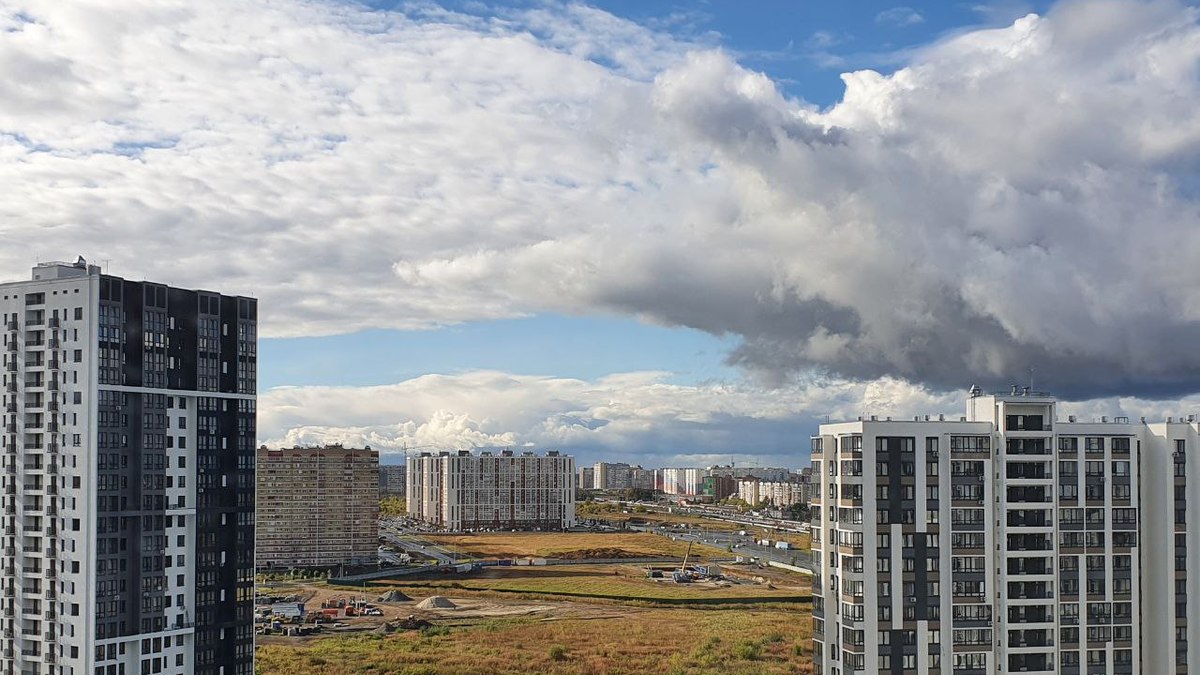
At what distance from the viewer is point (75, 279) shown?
5381 cm

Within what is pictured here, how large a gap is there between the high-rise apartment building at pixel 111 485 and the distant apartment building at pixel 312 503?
95.8 metres

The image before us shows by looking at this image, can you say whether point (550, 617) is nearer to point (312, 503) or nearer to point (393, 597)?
point (393, 597)

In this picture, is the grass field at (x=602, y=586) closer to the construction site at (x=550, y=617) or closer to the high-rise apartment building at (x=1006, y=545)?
the construction site at (x=550, y=617)

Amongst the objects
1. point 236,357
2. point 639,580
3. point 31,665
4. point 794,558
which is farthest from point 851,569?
point 794,558

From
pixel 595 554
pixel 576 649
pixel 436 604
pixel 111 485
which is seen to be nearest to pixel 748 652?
pixel 576 649

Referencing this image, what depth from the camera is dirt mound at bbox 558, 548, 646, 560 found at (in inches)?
6688

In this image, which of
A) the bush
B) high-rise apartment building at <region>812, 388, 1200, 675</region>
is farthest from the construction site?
high-rise apartment building at <region>812, 388, 1200, 675</region>

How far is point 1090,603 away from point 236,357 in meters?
43.8

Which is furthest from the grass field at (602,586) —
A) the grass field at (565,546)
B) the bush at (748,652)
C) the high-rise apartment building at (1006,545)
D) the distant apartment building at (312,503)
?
the high-rise apartment building at (1006,545)

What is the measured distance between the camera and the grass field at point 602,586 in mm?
128875

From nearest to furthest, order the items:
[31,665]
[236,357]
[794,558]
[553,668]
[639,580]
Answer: [31,665]
[236,357]
[553,668]
[639,580]
[794,558]

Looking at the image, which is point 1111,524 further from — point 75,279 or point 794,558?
point 794,558

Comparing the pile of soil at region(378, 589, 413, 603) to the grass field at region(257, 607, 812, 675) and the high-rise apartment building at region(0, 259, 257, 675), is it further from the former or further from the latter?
the high-rise apartment building at region(0, 259, 257, 675)

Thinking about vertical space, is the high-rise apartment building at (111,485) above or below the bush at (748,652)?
above
